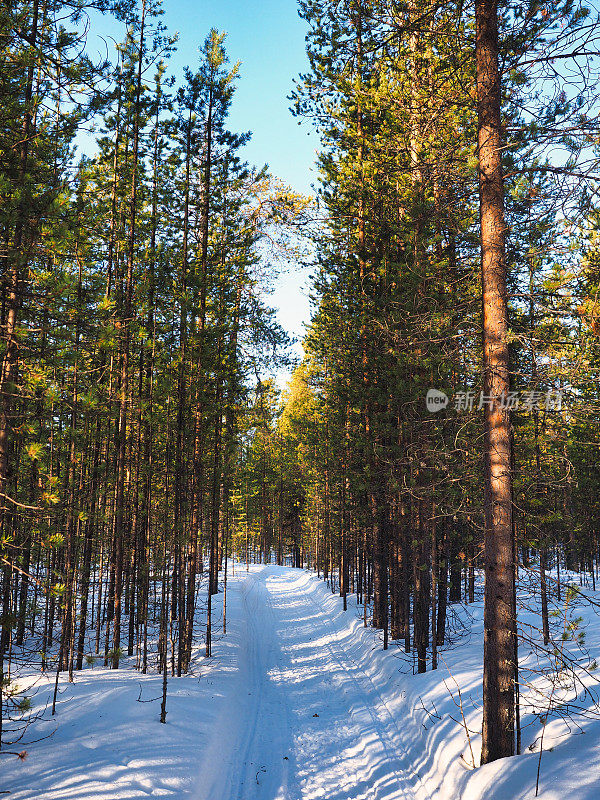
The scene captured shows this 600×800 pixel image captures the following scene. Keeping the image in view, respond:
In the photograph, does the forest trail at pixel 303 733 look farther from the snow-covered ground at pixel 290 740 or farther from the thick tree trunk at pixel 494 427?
the thick tree trunk at pixel 494 427

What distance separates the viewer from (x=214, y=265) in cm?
1515

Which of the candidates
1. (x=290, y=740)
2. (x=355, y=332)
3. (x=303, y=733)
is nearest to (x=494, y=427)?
(x=290, y=740)

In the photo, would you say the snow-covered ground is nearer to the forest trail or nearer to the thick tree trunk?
the forest trail

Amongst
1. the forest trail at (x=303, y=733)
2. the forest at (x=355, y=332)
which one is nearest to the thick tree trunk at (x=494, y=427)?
the forest at (x=355, y=332)

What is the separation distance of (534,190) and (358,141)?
11.3 meters

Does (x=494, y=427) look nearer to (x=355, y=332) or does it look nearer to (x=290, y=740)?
(x=290, y=740)

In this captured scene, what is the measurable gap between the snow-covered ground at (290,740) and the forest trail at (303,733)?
3 cm

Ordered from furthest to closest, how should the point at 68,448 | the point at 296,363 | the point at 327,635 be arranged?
the point at 296,363
the point at 327,635
the point at 68,448

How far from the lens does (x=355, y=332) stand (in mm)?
15242

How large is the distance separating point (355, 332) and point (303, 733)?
1080 centimetres

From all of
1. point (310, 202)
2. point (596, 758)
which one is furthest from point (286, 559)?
point (596, 758)

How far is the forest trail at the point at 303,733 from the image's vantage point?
273 inches

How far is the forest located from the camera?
6.06 metres

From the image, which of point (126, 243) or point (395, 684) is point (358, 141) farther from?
point (395, 684)
